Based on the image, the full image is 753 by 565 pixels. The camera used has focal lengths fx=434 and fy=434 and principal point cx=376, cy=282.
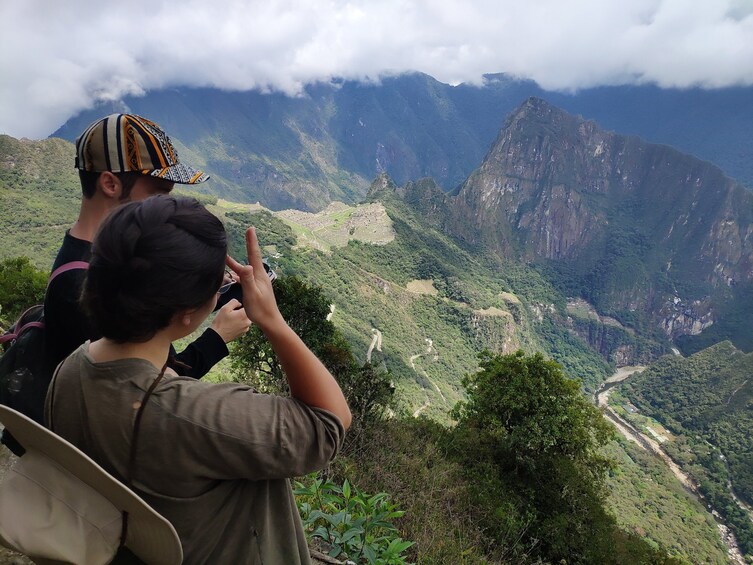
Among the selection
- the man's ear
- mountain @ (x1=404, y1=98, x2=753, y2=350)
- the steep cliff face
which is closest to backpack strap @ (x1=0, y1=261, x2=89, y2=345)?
the man's ear

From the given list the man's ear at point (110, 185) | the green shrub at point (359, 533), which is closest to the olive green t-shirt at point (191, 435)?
the man's ear at point (110, 185)

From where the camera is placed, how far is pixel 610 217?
134875mm

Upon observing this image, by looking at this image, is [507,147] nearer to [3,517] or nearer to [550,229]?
[550,229]

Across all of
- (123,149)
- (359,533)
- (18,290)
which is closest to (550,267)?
(18,290)

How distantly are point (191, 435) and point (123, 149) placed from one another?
41.0 inches

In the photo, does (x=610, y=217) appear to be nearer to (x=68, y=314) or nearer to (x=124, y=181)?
(x=124, y=181)

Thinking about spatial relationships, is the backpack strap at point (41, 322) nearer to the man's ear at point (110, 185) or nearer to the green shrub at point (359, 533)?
the man's ear at point (110, 185)

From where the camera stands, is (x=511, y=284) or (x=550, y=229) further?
(x=550, y=229)

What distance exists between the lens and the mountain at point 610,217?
110438 millimetres

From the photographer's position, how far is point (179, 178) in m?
1.56

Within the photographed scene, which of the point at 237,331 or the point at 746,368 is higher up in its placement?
the point at 746,368

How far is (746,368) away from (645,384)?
1375cm

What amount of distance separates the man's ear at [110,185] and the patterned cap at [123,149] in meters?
0.03

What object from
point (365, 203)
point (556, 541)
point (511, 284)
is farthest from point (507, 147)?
point (556, 541)
